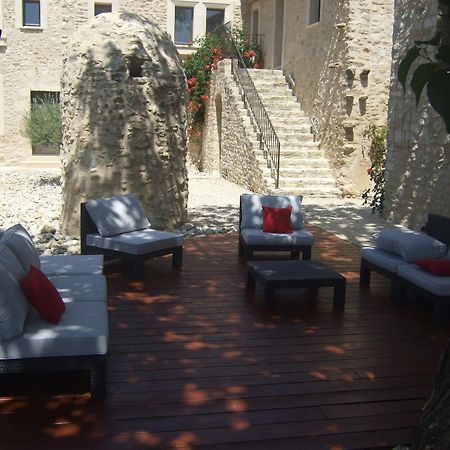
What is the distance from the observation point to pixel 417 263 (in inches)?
195

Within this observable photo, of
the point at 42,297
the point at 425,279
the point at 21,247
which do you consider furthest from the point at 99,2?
the point at 42,297

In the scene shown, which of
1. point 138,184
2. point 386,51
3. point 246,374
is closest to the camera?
point 246,374

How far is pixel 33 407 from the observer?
10.2 ft

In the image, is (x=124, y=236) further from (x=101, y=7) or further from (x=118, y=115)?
(x=101, y=7)

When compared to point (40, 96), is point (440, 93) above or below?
below

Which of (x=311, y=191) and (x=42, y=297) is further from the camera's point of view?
(x=311, y=191)

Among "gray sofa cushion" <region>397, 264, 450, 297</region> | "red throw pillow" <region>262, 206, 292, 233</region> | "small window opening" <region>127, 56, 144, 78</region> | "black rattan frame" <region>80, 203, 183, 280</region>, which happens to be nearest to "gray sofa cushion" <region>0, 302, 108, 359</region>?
"black rattan frame" <region>80, 203, 183, 280</region>

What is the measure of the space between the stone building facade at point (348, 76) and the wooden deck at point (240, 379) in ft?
25.8

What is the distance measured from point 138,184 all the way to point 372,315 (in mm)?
3988

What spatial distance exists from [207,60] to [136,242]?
1384 centimetres

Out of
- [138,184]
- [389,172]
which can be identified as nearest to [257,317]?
[138,184]

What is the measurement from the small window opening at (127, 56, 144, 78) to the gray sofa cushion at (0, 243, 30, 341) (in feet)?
15.9

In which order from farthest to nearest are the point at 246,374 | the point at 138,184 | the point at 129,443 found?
the point at 138,184
the point at 246,374
the point at 129,443

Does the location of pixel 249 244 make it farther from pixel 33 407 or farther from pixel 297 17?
pixel 297 17
